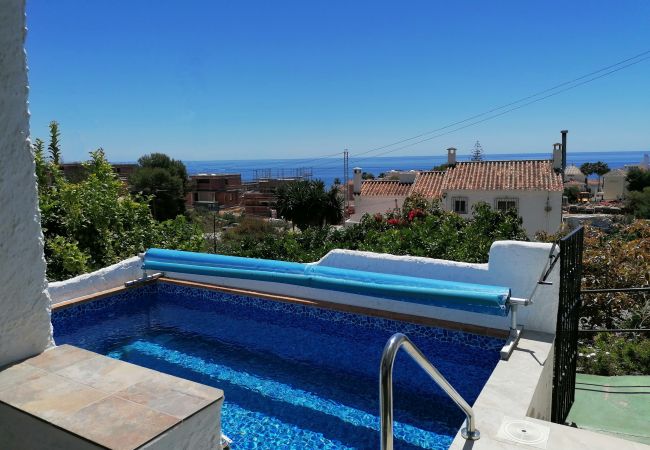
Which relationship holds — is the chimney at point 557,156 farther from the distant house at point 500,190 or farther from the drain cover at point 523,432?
the drain cover at point 523,432

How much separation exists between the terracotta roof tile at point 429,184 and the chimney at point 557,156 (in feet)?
21.7

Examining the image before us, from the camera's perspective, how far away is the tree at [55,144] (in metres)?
8.97

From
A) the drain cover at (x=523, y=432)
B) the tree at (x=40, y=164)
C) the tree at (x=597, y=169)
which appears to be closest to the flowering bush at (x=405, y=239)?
the tree at (x=40, y=164)

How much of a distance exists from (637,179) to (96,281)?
68.1m

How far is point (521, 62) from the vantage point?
3791 centimetres

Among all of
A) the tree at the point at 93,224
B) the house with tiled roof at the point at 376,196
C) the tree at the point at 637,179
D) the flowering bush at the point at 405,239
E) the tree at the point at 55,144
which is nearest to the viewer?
the tree at the point at 93,224

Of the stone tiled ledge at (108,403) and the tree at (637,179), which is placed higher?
the tree at (637,179)

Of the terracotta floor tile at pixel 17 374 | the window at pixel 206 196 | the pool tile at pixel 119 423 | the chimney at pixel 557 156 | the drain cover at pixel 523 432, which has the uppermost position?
the chimney at pixel 557 156

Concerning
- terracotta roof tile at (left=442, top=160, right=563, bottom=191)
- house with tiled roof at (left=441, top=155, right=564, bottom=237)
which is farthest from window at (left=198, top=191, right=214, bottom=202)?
house with tiled roof at (left=441, top=155, right=564, bottom=237)

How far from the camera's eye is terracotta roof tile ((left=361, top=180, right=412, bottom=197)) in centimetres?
3111

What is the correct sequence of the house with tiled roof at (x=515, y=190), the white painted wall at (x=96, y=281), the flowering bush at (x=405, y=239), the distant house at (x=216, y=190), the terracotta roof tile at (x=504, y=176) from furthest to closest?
the distant house at (x=216, y=190) → the terracotta roof tile at (x=504, y=176) → the house with tiled roof at (x=515, y=190) → the flowering bush at (x=405, y=239) → the white painted wall at (x=96, y=281)

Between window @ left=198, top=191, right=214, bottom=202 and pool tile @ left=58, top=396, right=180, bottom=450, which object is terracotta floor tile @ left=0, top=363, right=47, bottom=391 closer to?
pool tile @ left=58, top=396, right=180, bottom=450

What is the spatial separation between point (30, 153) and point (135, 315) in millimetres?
5227

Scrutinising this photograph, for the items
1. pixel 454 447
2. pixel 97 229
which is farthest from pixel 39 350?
pixel 97 229
